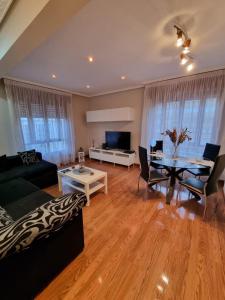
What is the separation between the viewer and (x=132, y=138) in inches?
178

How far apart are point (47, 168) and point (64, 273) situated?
7.20 ft

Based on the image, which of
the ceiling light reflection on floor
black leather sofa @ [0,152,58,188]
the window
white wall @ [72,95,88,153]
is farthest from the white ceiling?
the ceiling light reflection on floor

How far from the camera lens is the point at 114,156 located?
4.52m

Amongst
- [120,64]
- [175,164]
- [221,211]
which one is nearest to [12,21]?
[120,64]

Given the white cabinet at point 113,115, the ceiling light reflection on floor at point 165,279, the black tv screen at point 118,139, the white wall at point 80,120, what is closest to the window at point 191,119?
the white cabinet at point 113,115

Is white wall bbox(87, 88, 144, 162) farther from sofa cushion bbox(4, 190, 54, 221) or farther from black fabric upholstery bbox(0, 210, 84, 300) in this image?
black fabric upholstery bbox(0, 210, 84, 300)

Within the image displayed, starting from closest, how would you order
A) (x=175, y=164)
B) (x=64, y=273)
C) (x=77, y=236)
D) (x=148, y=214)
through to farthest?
(x=64, y=273) < (x=77, y=236) < (x=148, y=214) < (x=175, y=164)

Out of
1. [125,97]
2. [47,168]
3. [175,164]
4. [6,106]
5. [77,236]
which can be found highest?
[125,97]

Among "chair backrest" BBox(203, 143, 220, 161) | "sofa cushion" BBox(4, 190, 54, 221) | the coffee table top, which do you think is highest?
"chair backrest" BBox(203, 143, 220, 161)

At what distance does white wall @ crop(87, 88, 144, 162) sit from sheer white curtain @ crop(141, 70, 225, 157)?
1.08ft

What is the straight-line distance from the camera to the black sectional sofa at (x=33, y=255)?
94cm

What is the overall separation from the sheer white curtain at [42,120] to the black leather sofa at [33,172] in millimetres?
646

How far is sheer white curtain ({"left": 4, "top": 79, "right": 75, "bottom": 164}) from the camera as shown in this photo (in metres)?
3.52

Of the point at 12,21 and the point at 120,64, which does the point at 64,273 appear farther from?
the point at 120,64
